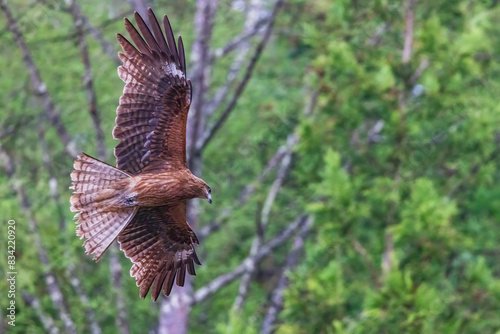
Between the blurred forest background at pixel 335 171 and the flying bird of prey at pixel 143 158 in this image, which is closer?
the flying bird of prey at pixel 143 158

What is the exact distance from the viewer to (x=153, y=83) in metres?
7.96

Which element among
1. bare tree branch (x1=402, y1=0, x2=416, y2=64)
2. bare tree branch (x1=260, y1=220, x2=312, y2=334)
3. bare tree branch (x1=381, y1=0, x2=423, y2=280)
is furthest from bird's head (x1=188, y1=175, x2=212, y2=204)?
bare tree branch (x1=260, y1=220, x2=312, y2=334)

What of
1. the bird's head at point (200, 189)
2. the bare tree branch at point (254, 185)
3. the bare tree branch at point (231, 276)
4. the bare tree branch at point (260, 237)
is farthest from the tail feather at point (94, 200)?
the bare tree branch at point (260, 237)

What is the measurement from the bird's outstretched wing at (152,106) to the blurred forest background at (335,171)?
11.5 feet

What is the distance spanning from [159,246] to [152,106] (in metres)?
1.31

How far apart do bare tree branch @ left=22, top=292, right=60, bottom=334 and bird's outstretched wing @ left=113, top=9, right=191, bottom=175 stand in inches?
202

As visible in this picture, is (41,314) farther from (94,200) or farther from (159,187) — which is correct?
(159,187)

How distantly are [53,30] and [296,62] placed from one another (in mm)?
6480

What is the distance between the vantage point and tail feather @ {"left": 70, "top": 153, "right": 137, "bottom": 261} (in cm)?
779

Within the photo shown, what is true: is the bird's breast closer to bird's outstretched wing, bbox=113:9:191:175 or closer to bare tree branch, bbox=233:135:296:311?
bird's outstretched wing, bbox=113:9:191:175

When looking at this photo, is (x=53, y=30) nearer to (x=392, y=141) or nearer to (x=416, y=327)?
(x=392, y=141)

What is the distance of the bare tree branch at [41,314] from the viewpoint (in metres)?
12.4

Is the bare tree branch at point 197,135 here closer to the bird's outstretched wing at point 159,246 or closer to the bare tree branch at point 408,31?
the bare tree branch at point 408,31

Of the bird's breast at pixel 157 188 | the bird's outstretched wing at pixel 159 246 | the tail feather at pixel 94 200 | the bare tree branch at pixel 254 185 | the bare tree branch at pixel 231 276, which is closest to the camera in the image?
the bird's breast at pixel 157 188
